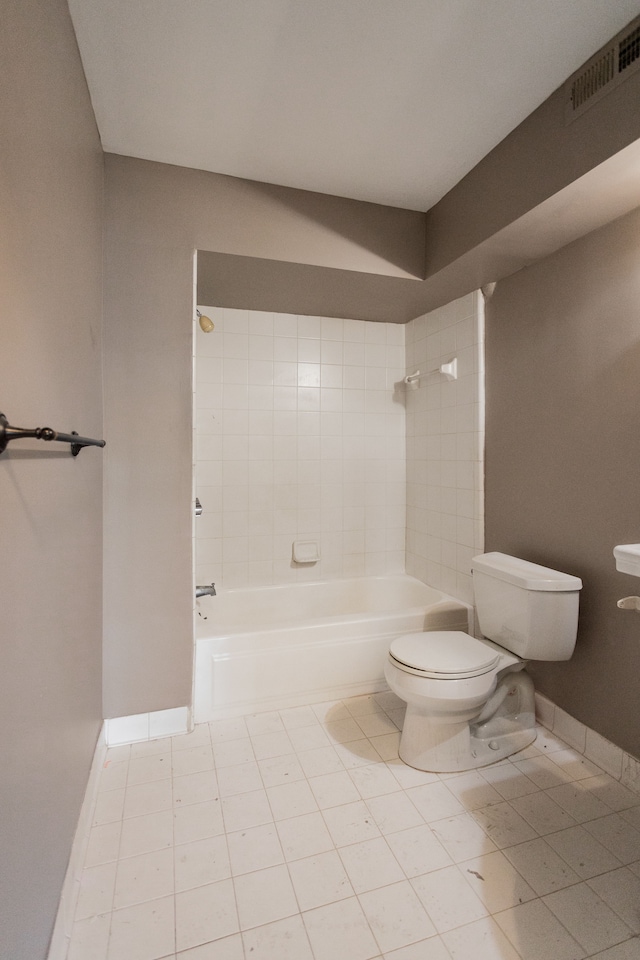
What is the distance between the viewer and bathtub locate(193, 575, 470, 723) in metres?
2.05

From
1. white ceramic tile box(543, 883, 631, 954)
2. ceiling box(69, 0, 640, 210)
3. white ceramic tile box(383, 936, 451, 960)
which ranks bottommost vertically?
white ceramic tile box(543, 883, 631, 954)

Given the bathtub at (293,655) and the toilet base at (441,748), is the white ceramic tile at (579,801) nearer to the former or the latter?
the toilet base at (441,748)

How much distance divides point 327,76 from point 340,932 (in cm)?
247

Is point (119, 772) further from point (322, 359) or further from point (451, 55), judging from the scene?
point (451, 55)

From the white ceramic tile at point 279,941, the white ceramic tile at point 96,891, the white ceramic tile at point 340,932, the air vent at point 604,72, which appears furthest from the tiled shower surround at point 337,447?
the white ceramic tile at point 279,941

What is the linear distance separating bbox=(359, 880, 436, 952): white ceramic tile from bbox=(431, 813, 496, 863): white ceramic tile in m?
0.20

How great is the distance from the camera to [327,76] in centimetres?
146

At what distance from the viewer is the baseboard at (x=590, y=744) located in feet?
5.30

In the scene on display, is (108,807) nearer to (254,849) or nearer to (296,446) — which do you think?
(254,849)

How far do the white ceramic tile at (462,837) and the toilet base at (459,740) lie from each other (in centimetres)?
23

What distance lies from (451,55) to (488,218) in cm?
57

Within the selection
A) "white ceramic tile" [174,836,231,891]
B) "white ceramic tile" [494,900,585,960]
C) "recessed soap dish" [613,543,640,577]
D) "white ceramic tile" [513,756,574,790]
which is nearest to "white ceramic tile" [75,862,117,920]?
"white ceramic tile" [174,836,231,891]

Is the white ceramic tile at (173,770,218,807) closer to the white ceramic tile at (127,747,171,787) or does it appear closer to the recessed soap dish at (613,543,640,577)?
the white ceramic tile at (127,747,171,787)

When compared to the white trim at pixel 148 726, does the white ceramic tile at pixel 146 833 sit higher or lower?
lower
